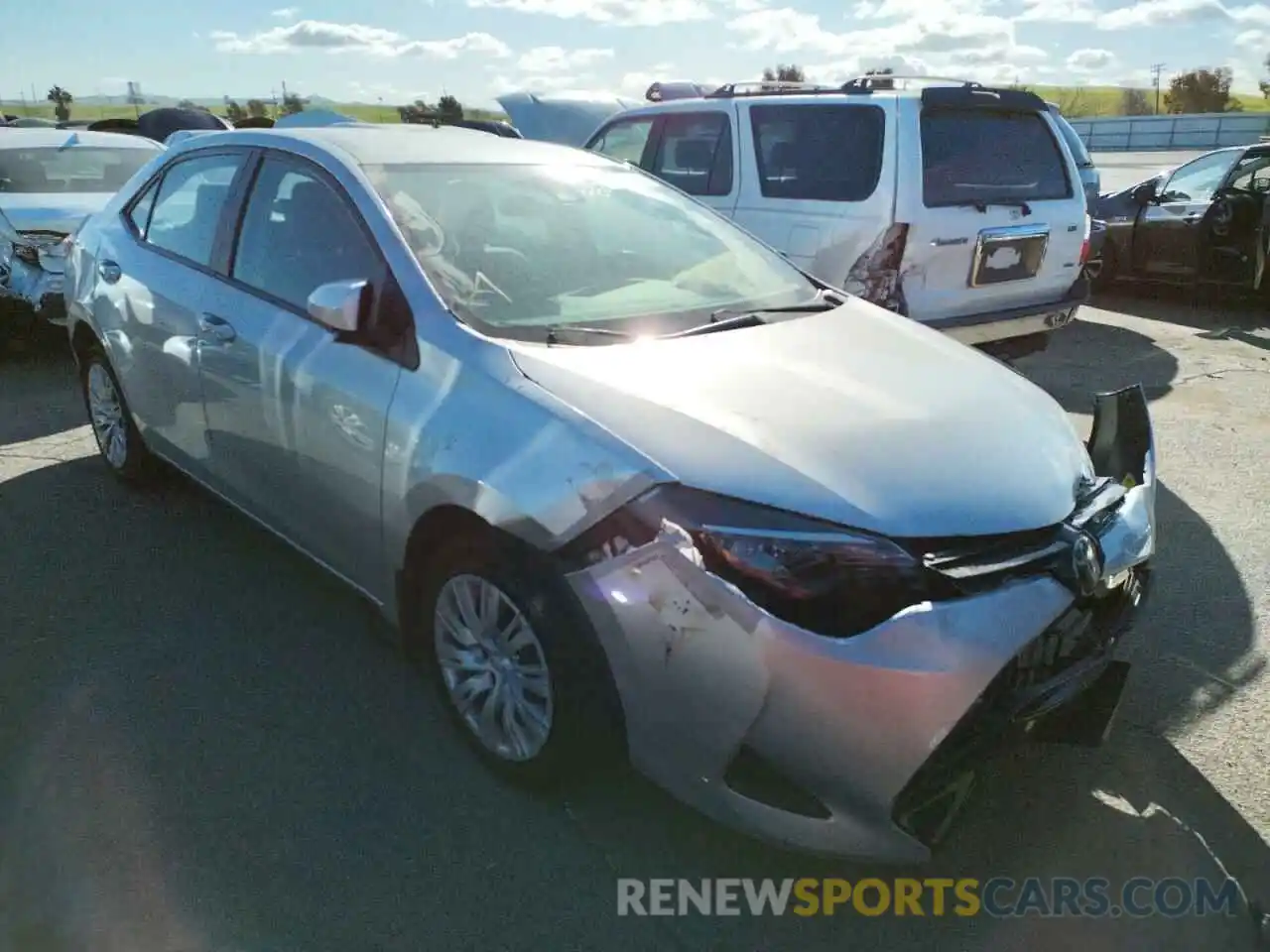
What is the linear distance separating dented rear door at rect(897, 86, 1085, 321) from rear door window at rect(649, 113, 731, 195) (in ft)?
4.18

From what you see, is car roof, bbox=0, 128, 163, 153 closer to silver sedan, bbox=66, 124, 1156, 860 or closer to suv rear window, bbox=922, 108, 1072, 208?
silver sedan, bbox=66, 124, 1156, 860

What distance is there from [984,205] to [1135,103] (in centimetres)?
8116

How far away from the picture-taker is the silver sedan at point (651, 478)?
203 cm

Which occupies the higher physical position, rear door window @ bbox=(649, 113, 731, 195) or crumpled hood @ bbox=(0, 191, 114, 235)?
rear door window @ bbox=(649, 113, 731, 195)

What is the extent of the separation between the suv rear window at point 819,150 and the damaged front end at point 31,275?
4854 millimetres

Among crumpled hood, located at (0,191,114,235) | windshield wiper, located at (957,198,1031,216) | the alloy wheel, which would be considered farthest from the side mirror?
crumpled hood, located at (0,191,114,235)

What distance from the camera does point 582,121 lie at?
14141 mm

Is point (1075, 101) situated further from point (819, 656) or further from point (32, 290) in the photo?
point (819, 656)

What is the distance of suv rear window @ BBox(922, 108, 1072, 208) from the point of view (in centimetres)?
559

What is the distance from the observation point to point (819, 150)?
5938 millimetres

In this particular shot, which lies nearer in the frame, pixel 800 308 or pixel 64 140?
pixel 800 308

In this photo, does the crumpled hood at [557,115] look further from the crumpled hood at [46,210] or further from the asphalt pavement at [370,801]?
the asphalt pavement at [370,801]

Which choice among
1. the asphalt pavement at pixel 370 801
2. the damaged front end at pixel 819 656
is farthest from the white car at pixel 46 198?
the damaged front end at pixel 819 656

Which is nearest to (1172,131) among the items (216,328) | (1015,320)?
(1015,320)
